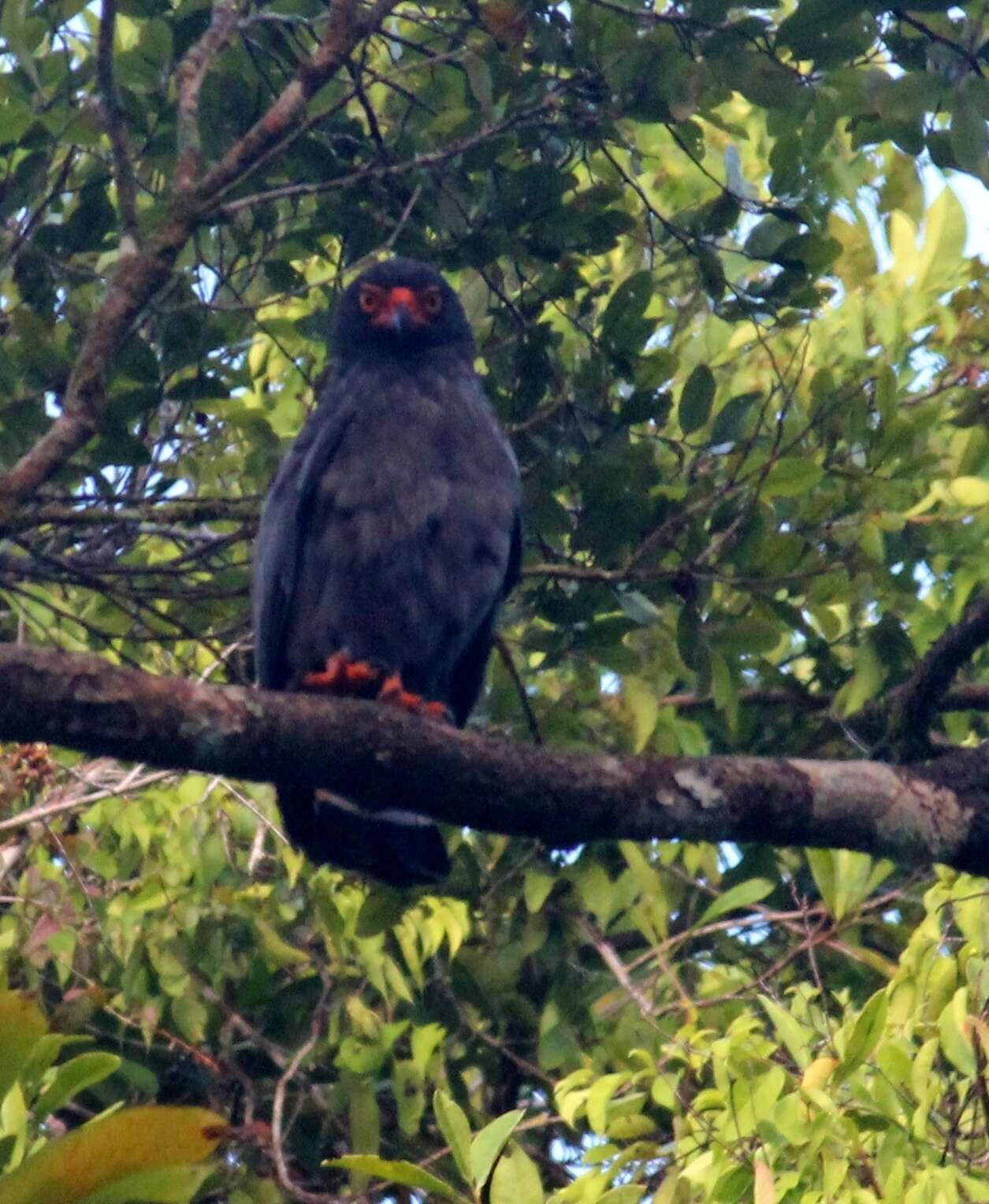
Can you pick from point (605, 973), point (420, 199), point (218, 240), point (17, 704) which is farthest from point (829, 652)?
point (17, 704)

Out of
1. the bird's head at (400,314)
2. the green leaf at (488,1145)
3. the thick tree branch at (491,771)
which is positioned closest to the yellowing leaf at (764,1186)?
the green leaf at (488,1145)

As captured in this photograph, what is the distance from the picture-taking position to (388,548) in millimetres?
4660

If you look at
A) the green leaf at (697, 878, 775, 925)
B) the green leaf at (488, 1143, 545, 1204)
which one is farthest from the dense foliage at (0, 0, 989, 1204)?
the green leaf at (488, 1143, 545, 1204)

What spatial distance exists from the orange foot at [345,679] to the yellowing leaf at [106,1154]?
192 centimetres

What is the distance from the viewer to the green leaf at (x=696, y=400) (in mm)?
4434

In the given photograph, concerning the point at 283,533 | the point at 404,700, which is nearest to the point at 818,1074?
the point at 404,700

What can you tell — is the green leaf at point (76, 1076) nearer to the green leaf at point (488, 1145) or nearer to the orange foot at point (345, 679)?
the green leaf at point (488, 1145)

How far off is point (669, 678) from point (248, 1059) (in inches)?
69.1

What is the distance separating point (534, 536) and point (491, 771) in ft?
4.72

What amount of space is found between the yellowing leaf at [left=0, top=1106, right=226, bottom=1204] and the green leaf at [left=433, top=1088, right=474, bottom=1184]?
1.66 ft

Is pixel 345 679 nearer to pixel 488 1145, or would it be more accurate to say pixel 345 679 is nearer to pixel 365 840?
pixel 365 840

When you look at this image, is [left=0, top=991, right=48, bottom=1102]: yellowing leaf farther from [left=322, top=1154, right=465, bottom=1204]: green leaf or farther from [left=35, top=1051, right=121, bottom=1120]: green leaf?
[left=322, top=1154, right=465, bottom=1204]: green leaf

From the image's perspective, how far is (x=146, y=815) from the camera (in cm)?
488

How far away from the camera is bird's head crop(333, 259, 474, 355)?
17.0ft
